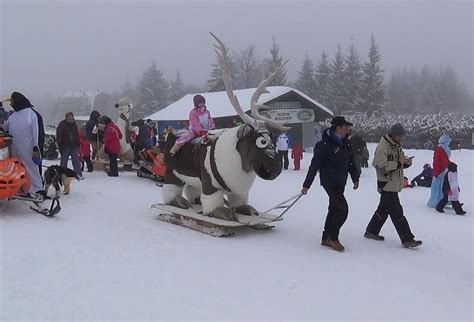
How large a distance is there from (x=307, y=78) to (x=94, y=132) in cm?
5514

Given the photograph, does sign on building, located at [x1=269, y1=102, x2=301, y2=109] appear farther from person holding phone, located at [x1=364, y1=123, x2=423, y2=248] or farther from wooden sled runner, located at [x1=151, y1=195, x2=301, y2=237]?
person holding phone, located at [x1=364, y1=123, x2=423, y2=248]

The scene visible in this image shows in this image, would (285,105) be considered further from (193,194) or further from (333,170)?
(333,170)

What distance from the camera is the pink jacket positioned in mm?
8742

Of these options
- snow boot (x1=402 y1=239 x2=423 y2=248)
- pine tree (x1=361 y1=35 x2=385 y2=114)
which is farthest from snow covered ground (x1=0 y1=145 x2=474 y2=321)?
pine tree (x1=361 y1=35 x2=385 y2=114)

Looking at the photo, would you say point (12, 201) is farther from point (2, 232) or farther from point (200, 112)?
point (200, 112)

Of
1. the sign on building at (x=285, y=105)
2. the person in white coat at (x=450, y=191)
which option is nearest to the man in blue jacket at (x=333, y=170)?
the person in white coat at (x=450, y=191)

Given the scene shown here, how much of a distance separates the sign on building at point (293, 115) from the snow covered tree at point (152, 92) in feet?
144

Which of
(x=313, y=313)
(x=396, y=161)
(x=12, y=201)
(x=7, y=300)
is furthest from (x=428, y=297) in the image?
(x=12, y=201)

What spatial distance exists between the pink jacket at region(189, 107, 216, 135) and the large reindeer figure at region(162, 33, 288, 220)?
33cm

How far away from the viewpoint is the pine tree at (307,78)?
66.6 metres

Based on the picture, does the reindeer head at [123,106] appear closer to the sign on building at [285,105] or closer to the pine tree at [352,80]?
the sign on building at [285,105]

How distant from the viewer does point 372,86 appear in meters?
61.0

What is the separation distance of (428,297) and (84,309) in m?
3.60

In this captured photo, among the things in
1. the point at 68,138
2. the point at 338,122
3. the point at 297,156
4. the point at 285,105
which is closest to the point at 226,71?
the point at 338,122
